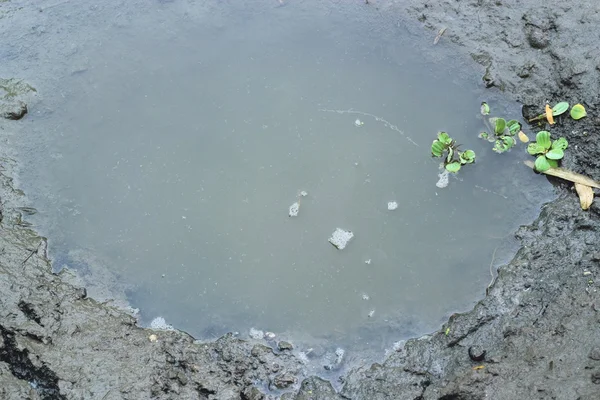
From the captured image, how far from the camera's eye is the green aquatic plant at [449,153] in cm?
349

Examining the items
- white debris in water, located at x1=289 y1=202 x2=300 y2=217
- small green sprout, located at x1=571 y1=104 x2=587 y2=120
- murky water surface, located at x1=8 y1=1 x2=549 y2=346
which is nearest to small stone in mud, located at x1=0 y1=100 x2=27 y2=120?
murky water surface, located at x1=8 y1=1 x2=549 y2=346

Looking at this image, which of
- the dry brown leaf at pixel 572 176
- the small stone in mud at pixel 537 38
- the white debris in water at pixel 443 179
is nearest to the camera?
the dry brown leaf at pixel 572 176

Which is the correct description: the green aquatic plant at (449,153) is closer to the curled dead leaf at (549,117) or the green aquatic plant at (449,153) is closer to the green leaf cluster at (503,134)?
the green leaf cluster at (503,134)

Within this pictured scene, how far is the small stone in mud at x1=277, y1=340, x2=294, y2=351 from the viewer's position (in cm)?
295

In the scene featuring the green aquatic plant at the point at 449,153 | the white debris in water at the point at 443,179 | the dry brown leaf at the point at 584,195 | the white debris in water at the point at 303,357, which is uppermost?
the green aquatic plant at the point at 449,153

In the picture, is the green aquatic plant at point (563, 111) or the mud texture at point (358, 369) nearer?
the mud texture at point (358, 369)

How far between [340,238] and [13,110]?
2.41m

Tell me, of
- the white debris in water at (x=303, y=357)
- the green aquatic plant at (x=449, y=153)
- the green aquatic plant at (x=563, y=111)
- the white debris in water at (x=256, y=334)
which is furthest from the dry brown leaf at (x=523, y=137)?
the white debris in water at (x=256, y=334)

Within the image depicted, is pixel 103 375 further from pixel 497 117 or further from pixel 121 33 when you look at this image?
pixel 497 117

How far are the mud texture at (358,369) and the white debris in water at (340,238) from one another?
0.69 metres

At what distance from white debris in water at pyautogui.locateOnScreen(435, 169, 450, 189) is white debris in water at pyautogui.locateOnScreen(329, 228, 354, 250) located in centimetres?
67

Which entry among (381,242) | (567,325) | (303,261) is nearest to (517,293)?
(567,325)

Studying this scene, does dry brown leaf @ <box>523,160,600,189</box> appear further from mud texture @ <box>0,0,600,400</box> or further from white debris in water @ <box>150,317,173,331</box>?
white debris in water @ <box>150,317,173,331</box>

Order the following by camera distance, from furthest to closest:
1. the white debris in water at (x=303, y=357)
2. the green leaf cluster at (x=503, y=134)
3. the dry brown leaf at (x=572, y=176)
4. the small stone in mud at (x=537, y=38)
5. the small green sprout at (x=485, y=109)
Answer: the small stone in mud at (x=537, y=38) → the small green sprout at (x=485, y=109) → the green leaf cluster at (x=503, y=134) → the dry brown leaf at (x=572, y=176) → the white debris in water at (x=303, y=357)
